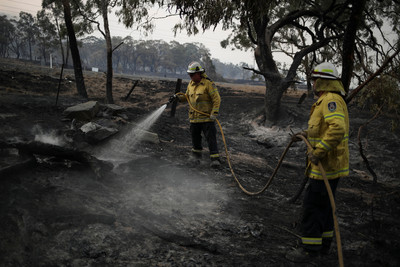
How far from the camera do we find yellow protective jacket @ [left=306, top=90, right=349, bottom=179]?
2922mm

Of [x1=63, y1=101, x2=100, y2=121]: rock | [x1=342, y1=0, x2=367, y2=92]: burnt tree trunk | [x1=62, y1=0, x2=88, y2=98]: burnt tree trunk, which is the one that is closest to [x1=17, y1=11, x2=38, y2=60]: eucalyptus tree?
[x1=62, y1=0, x2=88, y2=98]: burnt tree trunk

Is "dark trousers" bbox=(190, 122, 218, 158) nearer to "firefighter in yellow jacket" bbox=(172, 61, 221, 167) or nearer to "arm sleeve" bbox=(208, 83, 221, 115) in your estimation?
"firefighter in yellow jacket" bbox=(172, 61, 221, 167)

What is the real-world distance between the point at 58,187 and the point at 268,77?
989 centimetres

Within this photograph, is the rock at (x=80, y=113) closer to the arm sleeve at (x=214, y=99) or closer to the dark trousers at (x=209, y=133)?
the dark trousers at (x=209, y=133)

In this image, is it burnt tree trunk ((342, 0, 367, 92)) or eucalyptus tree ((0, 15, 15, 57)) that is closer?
burnt tree trunk ((342, 0, 367, 92))

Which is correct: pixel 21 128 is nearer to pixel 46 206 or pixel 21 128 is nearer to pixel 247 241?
pixel 46 206

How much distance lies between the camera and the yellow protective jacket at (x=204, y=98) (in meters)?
6.05

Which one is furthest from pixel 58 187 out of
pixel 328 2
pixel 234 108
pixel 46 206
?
pixel 328 2

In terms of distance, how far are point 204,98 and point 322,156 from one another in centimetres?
347

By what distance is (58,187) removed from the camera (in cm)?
389

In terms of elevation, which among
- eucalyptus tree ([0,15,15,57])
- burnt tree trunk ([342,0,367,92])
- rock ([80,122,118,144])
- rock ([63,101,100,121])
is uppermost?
eucalyptus tree ([0,15,15,57])

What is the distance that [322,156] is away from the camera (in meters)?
3.02

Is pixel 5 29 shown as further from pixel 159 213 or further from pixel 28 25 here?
pixel 159 213

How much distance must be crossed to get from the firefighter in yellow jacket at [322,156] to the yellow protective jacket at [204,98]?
297cm
